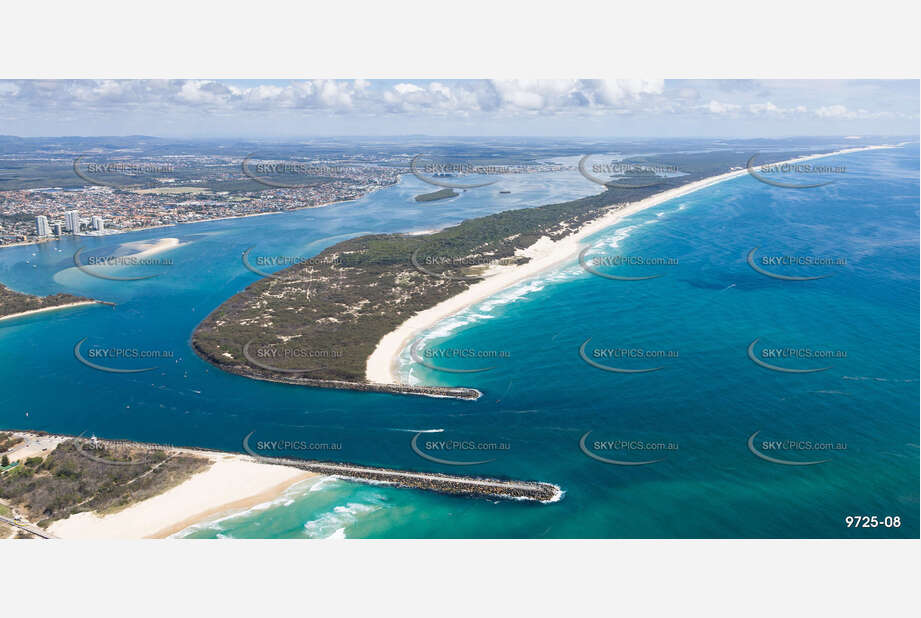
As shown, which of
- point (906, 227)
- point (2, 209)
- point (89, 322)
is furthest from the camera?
point (2, 209)

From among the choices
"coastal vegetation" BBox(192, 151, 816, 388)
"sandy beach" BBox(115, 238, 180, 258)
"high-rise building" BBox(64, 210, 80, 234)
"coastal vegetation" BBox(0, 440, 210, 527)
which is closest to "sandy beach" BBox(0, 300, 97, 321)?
"coastal vegetation" BBox(192, 151, 816, 388)

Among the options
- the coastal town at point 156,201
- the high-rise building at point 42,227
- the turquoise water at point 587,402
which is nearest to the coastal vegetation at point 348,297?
the turquoise water at point 587,402

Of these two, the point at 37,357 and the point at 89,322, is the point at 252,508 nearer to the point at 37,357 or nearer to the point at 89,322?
the point at 37,357

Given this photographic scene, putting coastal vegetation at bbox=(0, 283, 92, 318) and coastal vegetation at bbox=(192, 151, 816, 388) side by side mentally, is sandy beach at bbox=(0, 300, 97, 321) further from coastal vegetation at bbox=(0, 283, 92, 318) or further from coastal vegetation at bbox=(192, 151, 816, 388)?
coastal vegetation at bbox=(192, 151, 816, 388)

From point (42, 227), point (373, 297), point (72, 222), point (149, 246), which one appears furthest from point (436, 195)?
point (373, 297)

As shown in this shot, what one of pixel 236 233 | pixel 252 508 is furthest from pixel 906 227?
pixel 236 233

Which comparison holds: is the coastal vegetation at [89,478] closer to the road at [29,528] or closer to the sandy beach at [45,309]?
the road at [29,528]
